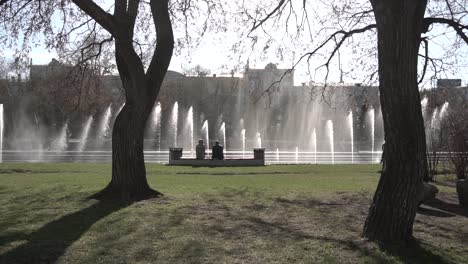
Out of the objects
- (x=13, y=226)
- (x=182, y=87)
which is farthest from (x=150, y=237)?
(x=182, y=87)

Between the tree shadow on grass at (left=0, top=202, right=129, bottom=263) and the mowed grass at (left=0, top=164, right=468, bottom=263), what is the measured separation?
13 mm

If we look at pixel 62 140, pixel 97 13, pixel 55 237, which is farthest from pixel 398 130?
pixel 62 140

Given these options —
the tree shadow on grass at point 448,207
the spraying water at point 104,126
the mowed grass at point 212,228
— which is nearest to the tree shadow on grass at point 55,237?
the mowed grass at point 212,228

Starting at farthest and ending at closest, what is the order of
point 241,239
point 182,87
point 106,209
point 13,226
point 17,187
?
point 182,87 → point 17,187 → point 106,209 → point 13,226 → point 241,239

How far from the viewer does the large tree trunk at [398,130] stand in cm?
734

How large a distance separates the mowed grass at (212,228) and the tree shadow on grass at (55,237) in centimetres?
1

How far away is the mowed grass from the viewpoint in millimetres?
7005

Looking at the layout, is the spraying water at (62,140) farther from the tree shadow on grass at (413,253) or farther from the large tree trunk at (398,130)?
the tree shadow on grass at (413,253)

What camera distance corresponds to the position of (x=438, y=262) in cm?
677

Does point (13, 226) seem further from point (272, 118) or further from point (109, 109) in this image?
point (272, 118)

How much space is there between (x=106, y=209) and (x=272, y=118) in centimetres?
6550

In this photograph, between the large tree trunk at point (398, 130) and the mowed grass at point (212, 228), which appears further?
the large tree trunk at point (398, 130)

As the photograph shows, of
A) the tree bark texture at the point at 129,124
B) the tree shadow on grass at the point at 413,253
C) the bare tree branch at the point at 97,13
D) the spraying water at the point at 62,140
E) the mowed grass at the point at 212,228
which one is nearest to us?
the tree shadow on grass at the point at 413,253

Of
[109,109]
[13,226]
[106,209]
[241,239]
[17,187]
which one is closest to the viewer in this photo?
[241,239]
